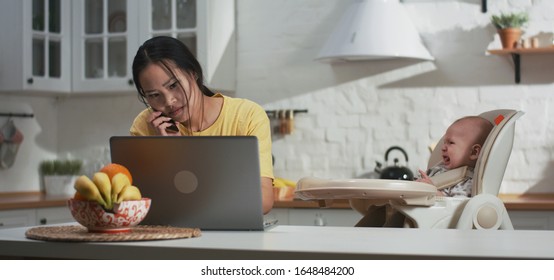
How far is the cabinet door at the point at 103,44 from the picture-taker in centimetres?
491

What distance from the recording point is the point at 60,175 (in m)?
5.23

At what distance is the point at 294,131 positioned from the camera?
4883mm

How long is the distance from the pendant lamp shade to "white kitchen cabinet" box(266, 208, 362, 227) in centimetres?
77

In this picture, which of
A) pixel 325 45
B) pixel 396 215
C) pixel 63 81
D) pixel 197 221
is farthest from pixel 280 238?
pixel 63 81

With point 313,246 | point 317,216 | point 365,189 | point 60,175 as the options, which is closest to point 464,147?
point 365,189

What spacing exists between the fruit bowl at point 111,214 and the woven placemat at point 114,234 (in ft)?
0.07

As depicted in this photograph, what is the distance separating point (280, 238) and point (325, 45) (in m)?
2.58

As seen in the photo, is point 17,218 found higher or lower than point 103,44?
lower

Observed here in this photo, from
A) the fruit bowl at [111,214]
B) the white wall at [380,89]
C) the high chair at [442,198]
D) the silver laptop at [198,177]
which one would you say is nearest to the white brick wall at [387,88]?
the white wall at [380,89]

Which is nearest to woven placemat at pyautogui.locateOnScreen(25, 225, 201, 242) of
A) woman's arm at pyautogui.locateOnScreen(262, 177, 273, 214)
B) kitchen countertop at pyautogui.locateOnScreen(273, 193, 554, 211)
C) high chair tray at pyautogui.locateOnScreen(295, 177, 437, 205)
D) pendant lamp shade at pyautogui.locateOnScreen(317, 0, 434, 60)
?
woman's arm at pyautogui.locateOnScreen(262, 177, 273, 214)

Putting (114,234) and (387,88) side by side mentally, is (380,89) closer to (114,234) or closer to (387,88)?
(387,88)

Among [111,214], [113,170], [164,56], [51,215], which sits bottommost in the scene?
[51,215]

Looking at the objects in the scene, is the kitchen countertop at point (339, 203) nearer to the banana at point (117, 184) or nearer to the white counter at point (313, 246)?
the white counter at point (313, 246)

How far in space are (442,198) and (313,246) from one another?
1087 millimetres
